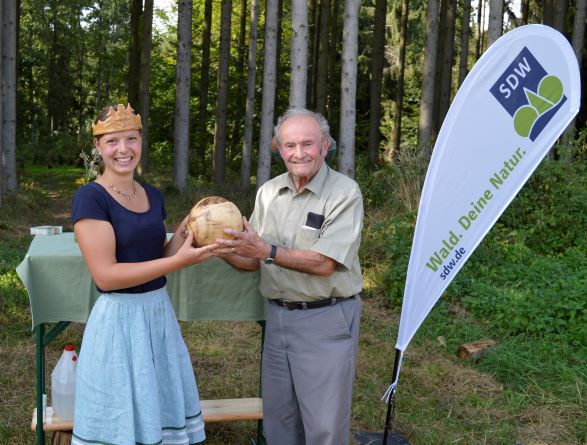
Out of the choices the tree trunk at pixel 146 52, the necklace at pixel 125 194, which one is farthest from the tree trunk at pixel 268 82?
the necklace at pixel 125 194

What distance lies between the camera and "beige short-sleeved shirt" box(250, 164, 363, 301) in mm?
3062

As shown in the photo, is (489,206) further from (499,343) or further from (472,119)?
(499,343)

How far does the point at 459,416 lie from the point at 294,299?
2.49 m

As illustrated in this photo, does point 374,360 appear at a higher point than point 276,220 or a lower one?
lower

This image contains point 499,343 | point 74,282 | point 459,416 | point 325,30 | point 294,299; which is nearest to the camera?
point 294,299

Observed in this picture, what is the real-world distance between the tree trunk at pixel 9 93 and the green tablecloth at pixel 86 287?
1169 cm

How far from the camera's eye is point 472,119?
3740 millimetres

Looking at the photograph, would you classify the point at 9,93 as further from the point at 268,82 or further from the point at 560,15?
the point at 560,15

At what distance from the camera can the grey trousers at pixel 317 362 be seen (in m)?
3.19

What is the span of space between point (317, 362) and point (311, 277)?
0.42 metres

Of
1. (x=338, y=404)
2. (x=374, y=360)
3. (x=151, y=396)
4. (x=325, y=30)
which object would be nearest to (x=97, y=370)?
(x=151, y=396)

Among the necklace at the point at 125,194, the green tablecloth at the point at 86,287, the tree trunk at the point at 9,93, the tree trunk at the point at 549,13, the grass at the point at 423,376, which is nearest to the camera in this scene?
the necklace at the point at 125,194

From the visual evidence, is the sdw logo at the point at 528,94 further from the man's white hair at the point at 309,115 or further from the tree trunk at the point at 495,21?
the tree trunk at the point at 495,21

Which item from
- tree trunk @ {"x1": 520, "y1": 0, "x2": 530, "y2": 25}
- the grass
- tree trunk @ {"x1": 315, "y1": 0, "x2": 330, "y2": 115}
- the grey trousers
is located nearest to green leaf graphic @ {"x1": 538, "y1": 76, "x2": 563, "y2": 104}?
the grey trousers
